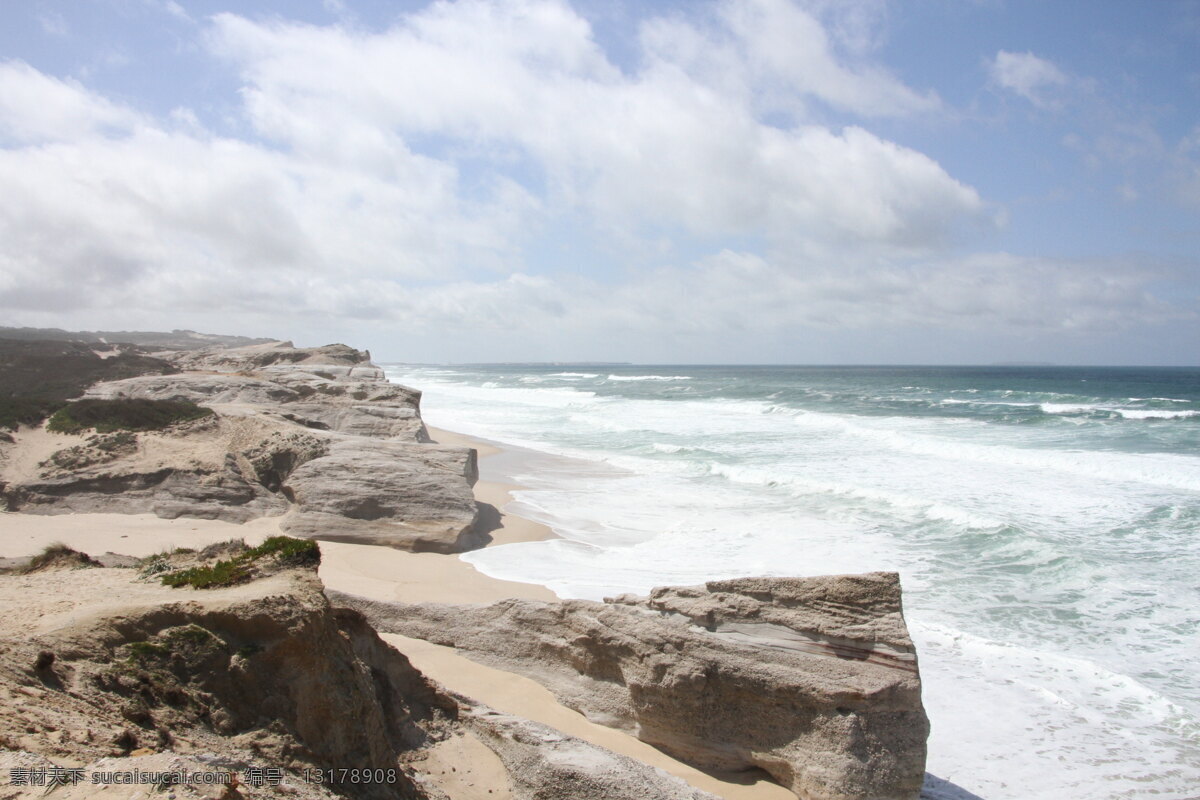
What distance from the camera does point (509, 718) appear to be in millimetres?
4801

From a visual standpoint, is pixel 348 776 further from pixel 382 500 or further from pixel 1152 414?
pixel 1152 414

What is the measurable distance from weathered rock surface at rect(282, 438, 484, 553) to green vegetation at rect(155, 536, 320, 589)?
6837 millimetres

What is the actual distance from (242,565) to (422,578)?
18.5 feet

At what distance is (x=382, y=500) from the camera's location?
11781mm

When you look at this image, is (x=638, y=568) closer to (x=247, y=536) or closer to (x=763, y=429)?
(x=247, y=536)

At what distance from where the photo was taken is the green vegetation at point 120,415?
14.0 metres

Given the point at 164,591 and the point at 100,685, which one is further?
Result: the point at 164,591

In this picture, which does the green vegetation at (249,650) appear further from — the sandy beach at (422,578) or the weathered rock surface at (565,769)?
the weathered rock surface at (565,769)

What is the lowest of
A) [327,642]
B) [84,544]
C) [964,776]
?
[964,776]

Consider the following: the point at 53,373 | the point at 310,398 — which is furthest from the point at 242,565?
the point at 53,373

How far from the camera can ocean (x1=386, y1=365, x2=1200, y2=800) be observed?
6.45 metres

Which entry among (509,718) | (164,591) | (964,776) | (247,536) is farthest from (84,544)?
(964,776)

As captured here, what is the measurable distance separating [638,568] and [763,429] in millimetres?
22417

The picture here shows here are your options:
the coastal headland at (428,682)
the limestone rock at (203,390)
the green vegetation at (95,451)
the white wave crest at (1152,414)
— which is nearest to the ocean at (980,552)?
the coastal headland at (428,682)
